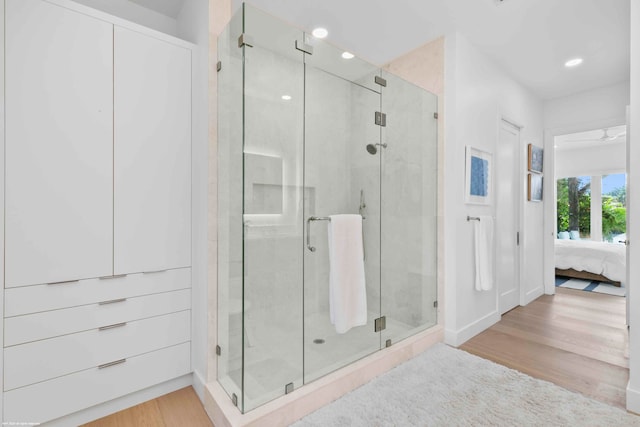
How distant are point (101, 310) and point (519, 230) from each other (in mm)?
4213

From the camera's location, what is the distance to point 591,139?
238 inches

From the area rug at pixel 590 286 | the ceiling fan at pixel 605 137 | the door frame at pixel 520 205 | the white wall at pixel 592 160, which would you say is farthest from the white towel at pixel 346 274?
the white wall at pixel 592 160

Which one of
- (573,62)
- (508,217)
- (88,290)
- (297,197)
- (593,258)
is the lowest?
(593,258)

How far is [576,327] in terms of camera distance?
3.01 meters

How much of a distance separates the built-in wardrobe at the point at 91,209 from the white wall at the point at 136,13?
2.21 ft

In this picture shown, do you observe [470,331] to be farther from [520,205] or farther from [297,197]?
[297,197]

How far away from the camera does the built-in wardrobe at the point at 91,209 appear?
1.47 meters

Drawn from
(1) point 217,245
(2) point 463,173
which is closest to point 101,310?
(1) point 217,245

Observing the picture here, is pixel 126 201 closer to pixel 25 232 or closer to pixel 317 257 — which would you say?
pixel 25 232

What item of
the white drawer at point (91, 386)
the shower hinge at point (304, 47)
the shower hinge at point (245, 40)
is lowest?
the white drawer at point (91, 386)

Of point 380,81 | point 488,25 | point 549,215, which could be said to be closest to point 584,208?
point 549,215

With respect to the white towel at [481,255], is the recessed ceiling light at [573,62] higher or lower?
higher

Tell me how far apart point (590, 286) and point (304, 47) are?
5.63m

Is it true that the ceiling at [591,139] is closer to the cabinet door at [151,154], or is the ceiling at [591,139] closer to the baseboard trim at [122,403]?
the cabinet door at [151,154]
